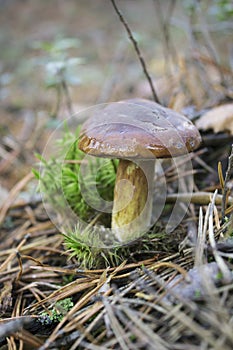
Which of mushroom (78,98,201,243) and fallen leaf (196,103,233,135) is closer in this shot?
mushroom (78,98,201,243)

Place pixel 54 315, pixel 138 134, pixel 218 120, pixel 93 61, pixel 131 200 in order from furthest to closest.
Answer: pixel 93 61
pixel 218 120
pixel 131 200
pixel 138 134
pixel 54 315

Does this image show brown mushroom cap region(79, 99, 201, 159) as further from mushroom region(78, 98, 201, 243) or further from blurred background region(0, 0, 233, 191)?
blurred background region(0, 0, 233, 191)

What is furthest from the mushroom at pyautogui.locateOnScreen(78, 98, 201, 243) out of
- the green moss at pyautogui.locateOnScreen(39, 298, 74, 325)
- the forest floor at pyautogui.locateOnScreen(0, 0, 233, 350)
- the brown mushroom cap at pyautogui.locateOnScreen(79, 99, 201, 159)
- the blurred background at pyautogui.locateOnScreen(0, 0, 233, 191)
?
the blurred background at pyautogui.locateOnScreen(0, 0, 233, 191)

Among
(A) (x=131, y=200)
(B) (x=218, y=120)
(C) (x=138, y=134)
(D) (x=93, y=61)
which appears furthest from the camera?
(D) (x=93, y=61)

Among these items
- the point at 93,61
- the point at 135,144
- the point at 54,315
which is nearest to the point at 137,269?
the point at 54,315

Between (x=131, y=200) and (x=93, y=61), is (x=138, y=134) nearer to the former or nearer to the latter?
(x=131, y=200)

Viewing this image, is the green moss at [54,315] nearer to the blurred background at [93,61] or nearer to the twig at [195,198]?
the twig at [195,198]

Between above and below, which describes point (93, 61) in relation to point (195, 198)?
below
